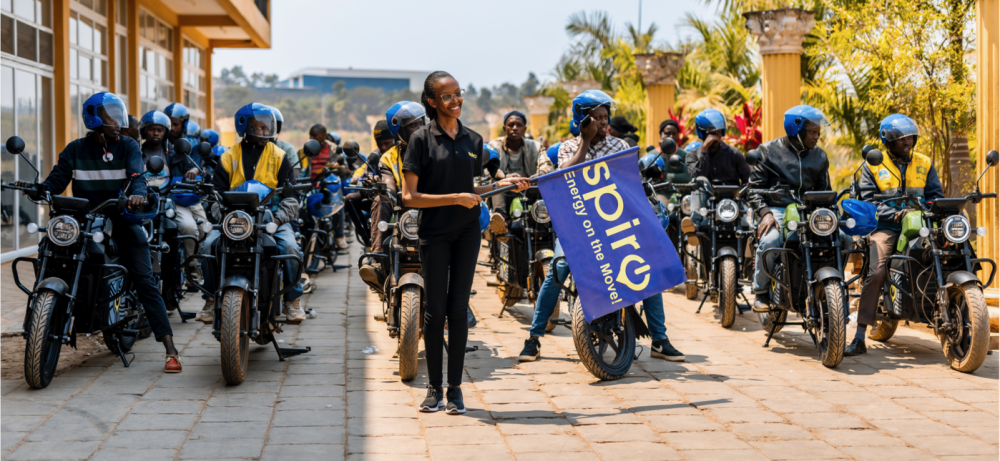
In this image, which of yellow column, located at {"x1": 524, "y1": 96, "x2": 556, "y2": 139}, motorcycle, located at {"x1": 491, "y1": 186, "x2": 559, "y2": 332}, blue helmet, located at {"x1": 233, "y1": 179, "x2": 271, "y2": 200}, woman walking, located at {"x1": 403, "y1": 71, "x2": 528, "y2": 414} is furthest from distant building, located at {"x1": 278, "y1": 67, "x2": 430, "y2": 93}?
woman walking, located at {"x1": 403, "y1": 71, "x2": 528, "y2": 414}

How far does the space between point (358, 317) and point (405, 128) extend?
2.77m

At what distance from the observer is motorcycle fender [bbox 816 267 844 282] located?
21.8ft

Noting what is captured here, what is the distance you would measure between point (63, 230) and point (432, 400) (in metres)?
2.49

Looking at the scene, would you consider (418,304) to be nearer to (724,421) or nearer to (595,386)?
(595,386)

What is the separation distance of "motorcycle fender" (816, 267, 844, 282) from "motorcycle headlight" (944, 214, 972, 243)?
718 mm

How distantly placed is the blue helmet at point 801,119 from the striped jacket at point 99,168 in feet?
15.2

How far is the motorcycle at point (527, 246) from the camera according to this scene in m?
8.04

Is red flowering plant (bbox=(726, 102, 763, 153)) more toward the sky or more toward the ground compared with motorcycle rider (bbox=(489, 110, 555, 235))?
more toward the sky

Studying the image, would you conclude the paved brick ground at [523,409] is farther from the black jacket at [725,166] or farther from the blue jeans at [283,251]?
the black jacket at [725,166]

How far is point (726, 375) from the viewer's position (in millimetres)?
6461

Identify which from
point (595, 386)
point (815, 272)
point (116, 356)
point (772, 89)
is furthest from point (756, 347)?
point (772, 89)

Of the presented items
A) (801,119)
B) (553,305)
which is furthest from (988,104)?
(553,305)

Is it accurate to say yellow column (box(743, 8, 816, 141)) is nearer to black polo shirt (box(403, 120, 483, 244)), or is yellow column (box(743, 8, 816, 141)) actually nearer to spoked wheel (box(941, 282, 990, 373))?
spoked wheel (box(941, 282, 990, 373))

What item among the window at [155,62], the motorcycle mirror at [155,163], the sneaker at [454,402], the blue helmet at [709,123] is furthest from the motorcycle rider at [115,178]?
the window at [155,62]
